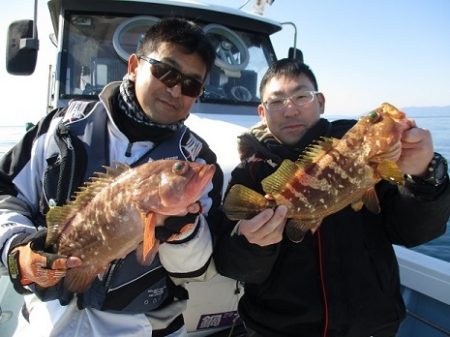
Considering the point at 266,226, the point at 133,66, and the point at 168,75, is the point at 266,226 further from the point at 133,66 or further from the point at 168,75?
the point at 133,66

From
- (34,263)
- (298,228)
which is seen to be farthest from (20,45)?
(298,228)

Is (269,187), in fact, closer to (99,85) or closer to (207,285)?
(207,285)

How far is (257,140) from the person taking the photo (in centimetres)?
283

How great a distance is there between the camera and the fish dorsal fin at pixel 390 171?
2.21 metres

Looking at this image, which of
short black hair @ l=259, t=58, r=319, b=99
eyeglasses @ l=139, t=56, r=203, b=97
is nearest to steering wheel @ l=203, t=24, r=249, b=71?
short black hair @ l=259, t=58, r=319, b=99

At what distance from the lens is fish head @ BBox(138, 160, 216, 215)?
2004mm

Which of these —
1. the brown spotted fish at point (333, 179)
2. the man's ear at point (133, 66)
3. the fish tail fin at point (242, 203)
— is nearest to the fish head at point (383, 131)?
the brown spotted fish at point (333, 179)

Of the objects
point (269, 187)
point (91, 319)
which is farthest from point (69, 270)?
point (269, 187)

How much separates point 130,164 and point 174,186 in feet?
2.29

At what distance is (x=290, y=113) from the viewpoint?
8.97 feet

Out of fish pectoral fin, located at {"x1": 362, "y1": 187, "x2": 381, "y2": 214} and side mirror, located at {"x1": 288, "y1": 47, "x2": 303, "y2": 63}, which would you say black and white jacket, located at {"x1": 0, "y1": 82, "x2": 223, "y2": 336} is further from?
side mirror, located at {"x1": 288, "y1": 47, "x2": 303, "y2": 63}

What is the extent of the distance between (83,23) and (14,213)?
3379 millimetres

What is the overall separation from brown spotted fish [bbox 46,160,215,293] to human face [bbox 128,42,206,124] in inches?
23.7

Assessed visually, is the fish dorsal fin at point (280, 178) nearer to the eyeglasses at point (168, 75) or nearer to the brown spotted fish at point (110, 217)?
the brown spotted fish at point (110, 217)
